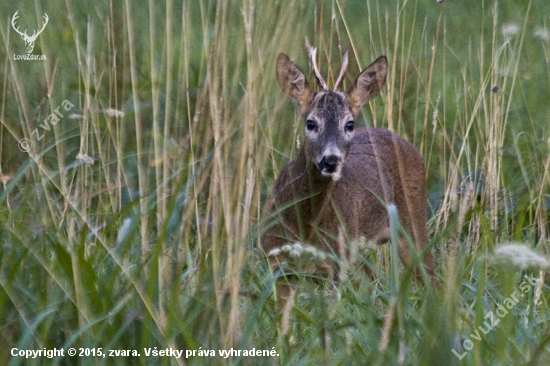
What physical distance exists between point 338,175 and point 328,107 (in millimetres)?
497

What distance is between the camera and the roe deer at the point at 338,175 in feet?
15.4

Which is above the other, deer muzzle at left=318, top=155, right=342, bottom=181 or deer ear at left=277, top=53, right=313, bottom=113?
deer ear at left=277, top=53, right=313, bottom=113

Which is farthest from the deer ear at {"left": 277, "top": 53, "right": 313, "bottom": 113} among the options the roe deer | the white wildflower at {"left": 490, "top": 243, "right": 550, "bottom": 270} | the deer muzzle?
the white wildflower at {"left": 490, "top": 243, "right": 550, "bottom": 270}

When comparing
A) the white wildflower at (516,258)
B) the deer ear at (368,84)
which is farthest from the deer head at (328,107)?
the white wildflower at (516,258)

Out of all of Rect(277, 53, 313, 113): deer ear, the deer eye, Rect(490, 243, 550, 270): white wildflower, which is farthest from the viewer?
Rect(277, 53, 313, 113): deer ear

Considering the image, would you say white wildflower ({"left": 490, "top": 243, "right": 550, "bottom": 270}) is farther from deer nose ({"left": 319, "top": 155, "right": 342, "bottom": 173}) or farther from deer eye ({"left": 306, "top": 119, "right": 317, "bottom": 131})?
deer eye ({"left": 306, "top": 119, "right": 317, "bottom": 131})

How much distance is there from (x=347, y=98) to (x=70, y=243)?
263 cm

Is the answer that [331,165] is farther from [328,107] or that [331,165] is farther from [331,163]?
[328,107]

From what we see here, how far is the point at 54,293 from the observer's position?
8.79ft

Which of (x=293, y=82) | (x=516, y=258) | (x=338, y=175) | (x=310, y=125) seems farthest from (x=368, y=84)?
(x=516, y=258)

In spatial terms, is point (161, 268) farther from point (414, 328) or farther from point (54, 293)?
point (414, 328)

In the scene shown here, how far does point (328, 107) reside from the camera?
16.0ft

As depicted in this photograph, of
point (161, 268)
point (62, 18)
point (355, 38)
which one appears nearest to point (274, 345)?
point (161, 268)

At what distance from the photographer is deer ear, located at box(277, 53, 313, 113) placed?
5.11 meters
